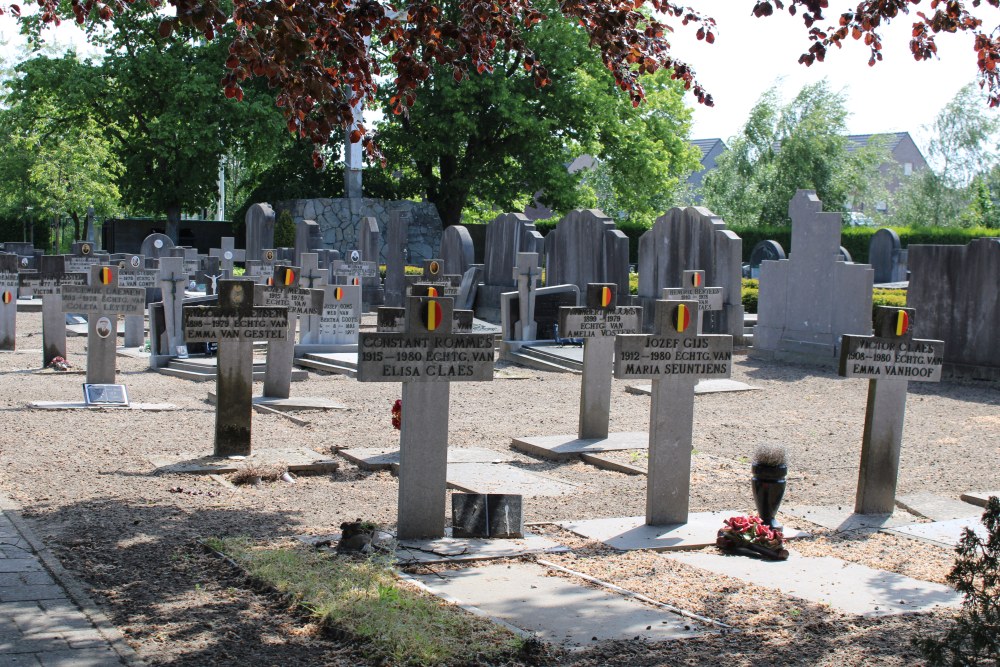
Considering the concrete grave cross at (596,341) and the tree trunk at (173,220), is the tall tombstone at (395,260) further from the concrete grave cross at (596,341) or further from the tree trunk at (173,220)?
the concrete grave cross at (596,341)

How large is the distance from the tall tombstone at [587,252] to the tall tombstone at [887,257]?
12994 mm

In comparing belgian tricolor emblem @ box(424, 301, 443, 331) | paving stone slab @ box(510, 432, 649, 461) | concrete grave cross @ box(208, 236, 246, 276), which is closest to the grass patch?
belgian tricolor emblem @ box(424, 301, 443, 331)

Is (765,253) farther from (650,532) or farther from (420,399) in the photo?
(420,399)

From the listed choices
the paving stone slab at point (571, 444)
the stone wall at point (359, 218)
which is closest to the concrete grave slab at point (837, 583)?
the paving stone slab at point (571, 444)

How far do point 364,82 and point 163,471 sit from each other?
3.14m

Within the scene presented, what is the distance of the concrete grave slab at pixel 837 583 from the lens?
5.69m

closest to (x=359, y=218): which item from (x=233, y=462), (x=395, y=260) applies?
(x=395, y=260)

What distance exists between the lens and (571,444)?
1027 centimetres

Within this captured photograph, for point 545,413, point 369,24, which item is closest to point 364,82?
point 369,24

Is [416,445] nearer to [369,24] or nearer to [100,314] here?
[369,24]

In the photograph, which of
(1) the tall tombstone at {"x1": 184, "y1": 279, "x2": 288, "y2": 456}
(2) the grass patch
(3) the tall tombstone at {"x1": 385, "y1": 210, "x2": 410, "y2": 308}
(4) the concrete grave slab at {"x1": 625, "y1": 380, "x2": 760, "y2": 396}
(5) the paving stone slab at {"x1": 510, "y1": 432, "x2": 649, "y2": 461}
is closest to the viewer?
(2) the grass patch

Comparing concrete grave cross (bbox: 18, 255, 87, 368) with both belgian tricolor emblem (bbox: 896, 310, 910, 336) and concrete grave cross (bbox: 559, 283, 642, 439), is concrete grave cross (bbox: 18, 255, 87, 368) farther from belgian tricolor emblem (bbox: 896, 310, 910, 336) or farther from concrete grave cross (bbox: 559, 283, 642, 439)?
belgian tricolor emblem (bbox: 896, 310, 910, 336)

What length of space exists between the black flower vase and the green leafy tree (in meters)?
38.2

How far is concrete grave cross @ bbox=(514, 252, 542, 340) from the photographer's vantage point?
59.2ft
